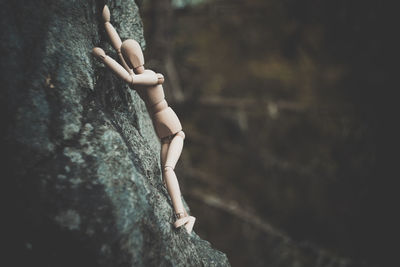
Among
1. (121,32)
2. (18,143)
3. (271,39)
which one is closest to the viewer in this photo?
(18,143)

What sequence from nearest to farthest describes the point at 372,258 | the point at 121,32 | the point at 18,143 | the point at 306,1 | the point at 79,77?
the point at 18,143, the point at 79,77, the point at 121,32, the point at 372,258, the point at 306,1

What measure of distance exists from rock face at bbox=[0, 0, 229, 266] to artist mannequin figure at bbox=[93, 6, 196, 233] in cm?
9

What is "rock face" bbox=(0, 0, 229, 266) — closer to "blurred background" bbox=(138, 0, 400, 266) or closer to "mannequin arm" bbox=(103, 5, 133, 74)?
"mannequin arm" bbox=(103, 5, 133, 74)

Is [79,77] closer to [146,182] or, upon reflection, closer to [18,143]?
[18,143]

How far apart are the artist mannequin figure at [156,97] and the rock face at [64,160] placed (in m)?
0.09

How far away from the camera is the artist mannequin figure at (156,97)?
1.29 m

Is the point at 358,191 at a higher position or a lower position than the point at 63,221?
higher

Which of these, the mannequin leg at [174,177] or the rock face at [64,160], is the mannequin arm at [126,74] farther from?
the mannequin leg at [174,177]

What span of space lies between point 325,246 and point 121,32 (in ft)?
8.53

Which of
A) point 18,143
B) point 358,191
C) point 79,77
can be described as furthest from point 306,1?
point 18,143

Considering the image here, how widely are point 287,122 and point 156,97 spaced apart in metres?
2.88

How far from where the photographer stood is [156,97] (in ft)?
4.50

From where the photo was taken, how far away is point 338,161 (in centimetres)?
→ 305

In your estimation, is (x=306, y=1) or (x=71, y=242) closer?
(x=71, y=242)
